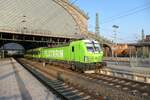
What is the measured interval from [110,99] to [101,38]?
283 feet

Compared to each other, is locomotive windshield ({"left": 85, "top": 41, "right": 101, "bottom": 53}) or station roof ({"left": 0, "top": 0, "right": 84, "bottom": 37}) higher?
station roof ({"left": 0, "top": 0, "right": 84, "bottom": 37})

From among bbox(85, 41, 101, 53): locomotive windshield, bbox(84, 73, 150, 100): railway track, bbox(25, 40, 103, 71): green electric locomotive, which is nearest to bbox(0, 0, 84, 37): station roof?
bbox(25, 40, 103, 71): green electric locomotive

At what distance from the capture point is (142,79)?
22.0 metres

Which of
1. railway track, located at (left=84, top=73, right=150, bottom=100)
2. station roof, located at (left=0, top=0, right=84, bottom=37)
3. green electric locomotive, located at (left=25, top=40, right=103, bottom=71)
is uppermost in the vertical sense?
station roof, located at (left=0, top=0, right=84, bottom=37)

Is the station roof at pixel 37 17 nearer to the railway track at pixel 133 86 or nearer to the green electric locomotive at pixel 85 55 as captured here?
the green electric locomotive at pixel 85 55

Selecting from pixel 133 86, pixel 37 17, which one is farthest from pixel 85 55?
pixel 37 17

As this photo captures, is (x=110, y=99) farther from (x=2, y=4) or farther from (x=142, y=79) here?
(x=2, y=4)

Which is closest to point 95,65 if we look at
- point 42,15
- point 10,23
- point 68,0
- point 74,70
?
point 74,70

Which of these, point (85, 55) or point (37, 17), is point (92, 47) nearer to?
point (85, 55)

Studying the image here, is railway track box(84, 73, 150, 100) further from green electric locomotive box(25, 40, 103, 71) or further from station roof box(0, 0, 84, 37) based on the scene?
station roof box(0, 0, 84, 37)

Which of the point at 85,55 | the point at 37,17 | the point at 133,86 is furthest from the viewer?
the point at 37,17

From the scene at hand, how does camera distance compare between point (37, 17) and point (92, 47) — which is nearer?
point (92, 47)

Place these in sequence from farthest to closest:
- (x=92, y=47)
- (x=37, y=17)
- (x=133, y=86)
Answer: (x=37, y=17)
(x=92, y=47)
(x=133, y=86)

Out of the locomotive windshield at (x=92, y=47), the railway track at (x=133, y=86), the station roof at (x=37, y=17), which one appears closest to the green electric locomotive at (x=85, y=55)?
the locomotive windshield at (x=92, y=47)
